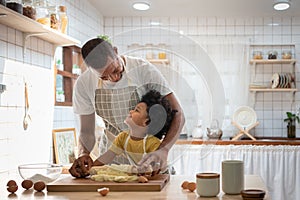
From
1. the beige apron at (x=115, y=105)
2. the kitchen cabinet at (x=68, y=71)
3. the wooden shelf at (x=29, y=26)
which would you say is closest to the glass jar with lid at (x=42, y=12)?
the wooden shelf at (x=29, y=26)

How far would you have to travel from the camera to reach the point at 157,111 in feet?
4.64

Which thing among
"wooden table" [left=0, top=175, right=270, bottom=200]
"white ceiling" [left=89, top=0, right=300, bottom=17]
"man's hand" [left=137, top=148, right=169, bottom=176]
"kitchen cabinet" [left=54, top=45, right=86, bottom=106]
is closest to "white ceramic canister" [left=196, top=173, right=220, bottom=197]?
"wooden table" [left=0, top=175, right=270, bottom=200]

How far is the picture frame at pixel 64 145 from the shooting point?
10.1 feet

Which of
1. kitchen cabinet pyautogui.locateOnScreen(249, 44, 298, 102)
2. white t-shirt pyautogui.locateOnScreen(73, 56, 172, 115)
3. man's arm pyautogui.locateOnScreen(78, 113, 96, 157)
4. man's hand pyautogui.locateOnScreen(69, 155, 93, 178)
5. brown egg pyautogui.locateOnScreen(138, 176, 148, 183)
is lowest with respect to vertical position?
brown egg pyautogui.locateOnScreen(138, 176, 148, 183)

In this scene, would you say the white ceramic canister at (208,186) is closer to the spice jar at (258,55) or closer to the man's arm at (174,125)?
the man's arm at (174,125)

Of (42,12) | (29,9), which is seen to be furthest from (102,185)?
(42,12)

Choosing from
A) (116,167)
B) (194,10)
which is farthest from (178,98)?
(194,10)

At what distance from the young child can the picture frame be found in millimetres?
1688

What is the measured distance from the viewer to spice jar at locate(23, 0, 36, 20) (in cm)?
229

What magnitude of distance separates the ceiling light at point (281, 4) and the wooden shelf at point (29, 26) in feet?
6.82

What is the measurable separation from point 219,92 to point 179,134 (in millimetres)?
184

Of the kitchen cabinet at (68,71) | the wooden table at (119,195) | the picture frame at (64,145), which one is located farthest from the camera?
the kitchen cabinet at (68,71)

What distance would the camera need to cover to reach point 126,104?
56.3 inches

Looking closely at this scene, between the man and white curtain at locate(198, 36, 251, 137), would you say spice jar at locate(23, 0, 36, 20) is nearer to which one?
the man
